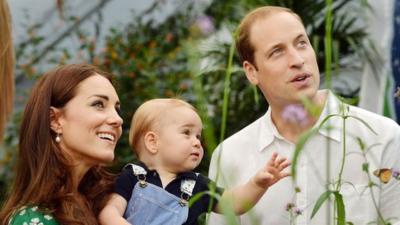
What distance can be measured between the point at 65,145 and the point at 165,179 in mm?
336

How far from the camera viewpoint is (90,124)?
11.0 ft

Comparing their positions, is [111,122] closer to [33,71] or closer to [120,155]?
[120,155]

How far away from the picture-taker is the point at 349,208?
3736 millimetres

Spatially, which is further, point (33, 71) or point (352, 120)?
point (33, 71)

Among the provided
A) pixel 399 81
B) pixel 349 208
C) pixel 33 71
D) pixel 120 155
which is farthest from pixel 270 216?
pixel 33 71

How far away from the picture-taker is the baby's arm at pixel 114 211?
3.29 metres

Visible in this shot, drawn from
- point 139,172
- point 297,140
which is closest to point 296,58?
point 297,140

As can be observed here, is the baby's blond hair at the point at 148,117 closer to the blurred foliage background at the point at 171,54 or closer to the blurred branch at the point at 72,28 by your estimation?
the blurred foliage background at the point at 171,54

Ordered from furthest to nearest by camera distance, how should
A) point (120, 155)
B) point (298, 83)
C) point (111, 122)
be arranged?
point (120, 155) → point (298, 83) → point (111, 122)

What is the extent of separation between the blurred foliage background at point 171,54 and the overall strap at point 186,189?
3.22 m

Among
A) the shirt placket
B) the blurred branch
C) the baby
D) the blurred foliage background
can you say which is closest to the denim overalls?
the baby

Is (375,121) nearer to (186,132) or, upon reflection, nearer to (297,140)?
(297,140)

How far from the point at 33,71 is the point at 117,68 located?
0.62 meters

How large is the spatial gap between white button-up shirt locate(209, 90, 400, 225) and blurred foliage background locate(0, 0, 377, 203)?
2.79 metres
